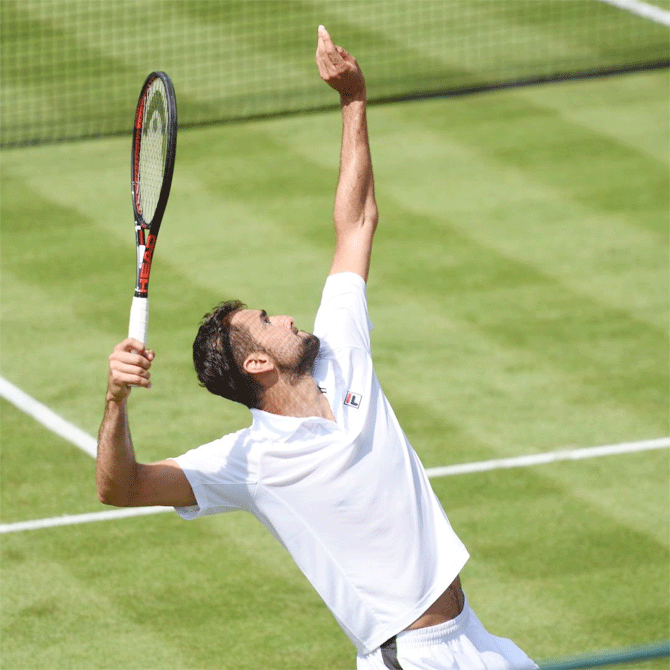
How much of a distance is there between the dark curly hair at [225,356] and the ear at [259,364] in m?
0.04

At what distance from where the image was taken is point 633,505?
9.62 meters

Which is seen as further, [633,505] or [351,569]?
[633,505]

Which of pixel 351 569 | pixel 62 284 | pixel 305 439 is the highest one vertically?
pixel 305 439

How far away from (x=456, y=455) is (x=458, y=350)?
5.65 ft

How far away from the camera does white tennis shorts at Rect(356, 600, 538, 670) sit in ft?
18.9

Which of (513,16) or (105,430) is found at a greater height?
(105,430)

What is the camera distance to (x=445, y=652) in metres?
5.79

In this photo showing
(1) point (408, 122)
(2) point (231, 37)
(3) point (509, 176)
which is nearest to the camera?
(3) point (509, 176)

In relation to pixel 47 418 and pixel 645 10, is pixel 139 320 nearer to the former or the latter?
pixel 47 418

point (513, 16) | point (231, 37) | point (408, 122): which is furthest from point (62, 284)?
point (513, 16)

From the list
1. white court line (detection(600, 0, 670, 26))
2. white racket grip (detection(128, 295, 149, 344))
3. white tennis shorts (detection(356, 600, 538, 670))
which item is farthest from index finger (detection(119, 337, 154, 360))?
white court line (detection(600, 0, 670, 26))

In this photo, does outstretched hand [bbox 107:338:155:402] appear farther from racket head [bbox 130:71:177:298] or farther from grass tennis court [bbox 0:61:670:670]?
grass tennis court [bbox 0:61:670:670]

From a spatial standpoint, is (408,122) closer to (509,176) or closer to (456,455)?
(509,176)

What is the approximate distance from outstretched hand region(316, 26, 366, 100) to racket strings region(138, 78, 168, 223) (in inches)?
30.3
